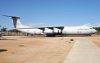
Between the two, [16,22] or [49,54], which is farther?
[16,22]

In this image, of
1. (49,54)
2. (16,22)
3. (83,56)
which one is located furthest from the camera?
(16,22)

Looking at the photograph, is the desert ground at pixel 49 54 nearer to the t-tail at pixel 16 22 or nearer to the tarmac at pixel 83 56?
the tarmac at pixel 83 56

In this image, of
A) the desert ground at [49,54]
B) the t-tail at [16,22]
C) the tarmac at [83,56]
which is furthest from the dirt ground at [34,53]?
the t-tail at [16,22]

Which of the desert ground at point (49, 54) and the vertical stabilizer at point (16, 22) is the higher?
the vertical stabilizer at point (16, 22)

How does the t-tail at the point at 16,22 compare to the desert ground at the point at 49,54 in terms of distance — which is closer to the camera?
the desert ground at the point at 49,54

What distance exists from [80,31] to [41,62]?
62488 mm

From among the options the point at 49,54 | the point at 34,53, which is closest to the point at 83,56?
the point at 49,54

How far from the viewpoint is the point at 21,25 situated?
→ 277 feet

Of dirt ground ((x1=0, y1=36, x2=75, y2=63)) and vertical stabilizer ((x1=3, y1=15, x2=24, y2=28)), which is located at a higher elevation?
vertical stabilizer ((x1=3, y1=15, x2=24, y2=28))

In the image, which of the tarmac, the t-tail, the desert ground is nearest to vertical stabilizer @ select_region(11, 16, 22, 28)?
the t-tail

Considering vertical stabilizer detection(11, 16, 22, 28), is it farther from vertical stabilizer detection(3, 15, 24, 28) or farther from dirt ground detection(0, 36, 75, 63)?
dirt ground detection(0, 36, 75, 63)

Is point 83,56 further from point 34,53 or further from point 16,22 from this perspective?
point 16,22

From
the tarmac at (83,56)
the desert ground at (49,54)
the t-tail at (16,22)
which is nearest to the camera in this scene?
the tarmac at (83,56)

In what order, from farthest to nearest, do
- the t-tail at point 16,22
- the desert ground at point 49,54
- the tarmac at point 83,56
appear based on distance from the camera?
the t-tail at point 16,22 < the desert ground at point 49,54 < the tarmac at point 83,56
